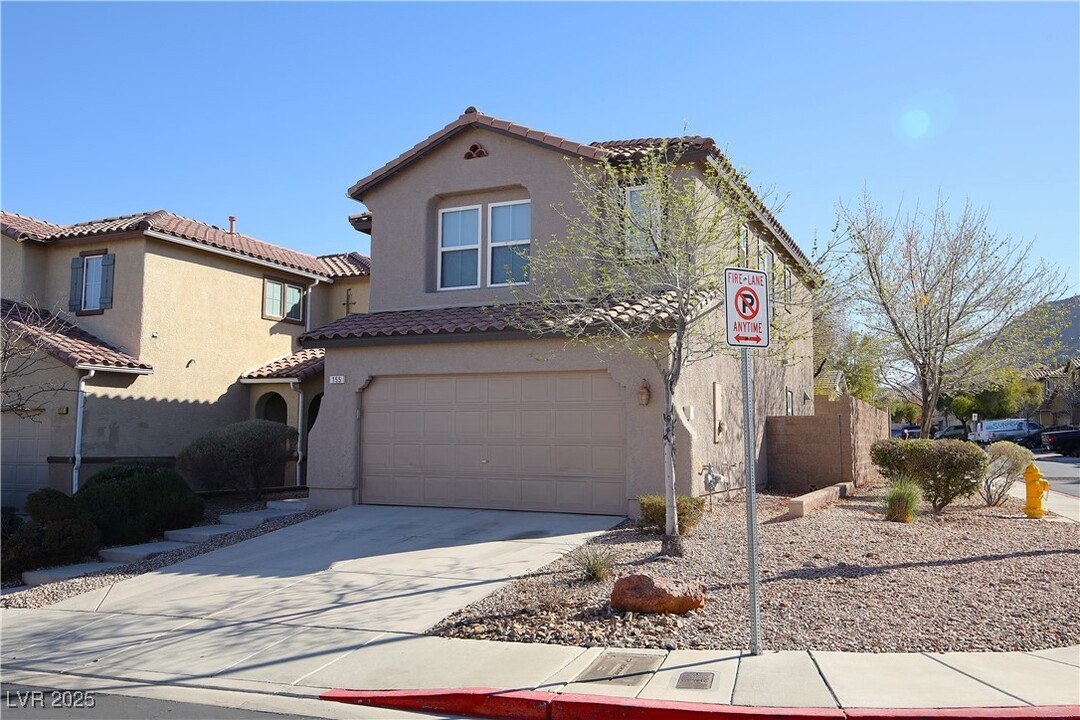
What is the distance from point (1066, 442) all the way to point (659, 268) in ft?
124

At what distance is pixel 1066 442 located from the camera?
39781 millimetres

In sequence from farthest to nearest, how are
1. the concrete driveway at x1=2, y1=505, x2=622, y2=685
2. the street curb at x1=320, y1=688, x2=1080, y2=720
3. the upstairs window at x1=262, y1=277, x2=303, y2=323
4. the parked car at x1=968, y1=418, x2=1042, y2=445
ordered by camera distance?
the parked car at x1=968, y1=418, x2=1042, y2=445 → the upstairs window at x1=262, y1=277, x2=303, y2=323 → the concrete driveway at x1=2, y1=505, x2=622, y2=685 → the street curb at x1=320, y1=688, x2=1080, y2=720

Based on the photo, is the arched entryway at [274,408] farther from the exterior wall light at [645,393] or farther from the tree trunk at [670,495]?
the tree trunk at [670,495]

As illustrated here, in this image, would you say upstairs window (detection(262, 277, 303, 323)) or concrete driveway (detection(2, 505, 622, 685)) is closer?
concrete driveway (detection(2, 505, 622, 685))

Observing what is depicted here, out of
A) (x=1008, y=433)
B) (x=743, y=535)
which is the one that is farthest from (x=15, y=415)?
(x=1008, y=433)

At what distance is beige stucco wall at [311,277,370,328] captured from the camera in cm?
2319

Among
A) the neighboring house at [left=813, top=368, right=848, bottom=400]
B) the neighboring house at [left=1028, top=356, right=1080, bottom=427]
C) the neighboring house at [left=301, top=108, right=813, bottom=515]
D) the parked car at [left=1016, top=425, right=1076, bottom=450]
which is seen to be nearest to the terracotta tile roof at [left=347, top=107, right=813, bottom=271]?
the neighboring house at [left=301, top=108, right=813, bottom=515]

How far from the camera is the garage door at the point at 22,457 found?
673 inches

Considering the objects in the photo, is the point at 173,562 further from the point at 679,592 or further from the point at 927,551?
the point at 927,551

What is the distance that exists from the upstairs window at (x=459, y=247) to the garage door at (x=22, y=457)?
869 centimetres

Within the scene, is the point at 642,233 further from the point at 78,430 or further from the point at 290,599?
the point at 78,430

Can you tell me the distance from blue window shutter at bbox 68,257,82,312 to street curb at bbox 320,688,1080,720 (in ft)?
51.3

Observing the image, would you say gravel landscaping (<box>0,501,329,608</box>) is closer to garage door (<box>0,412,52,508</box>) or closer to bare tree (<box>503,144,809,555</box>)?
garage door (<box>0,412,52,508</box>)

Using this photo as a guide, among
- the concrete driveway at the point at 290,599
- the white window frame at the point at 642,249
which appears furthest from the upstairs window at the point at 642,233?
the concrete driveway at the point at 290,599
